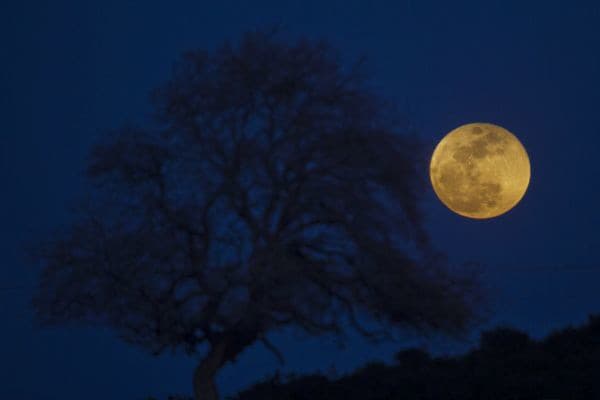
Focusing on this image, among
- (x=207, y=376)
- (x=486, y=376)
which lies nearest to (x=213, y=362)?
(x=207, y=376)

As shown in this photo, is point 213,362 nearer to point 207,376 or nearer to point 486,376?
point 207,376

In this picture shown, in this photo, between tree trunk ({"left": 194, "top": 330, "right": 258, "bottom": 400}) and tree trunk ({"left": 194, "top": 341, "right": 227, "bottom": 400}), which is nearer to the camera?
tree trunk ({"left": 194, "top": 330, "right": 258, "bottom": 400})

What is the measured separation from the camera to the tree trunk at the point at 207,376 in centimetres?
1505

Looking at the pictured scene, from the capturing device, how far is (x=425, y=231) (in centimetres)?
1550

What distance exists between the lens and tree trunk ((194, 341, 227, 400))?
15055 mm

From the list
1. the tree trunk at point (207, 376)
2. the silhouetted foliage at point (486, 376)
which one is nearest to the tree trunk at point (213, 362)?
the tree trunk at point (207, 376)

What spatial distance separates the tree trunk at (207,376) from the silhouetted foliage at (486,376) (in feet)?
13.2

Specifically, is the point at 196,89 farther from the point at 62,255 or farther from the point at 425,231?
the point at 425,231

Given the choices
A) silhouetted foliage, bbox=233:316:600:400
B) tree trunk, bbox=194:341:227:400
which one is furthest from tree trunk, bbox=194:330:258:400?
silhouetted foliage, bbox=233:316:600:400

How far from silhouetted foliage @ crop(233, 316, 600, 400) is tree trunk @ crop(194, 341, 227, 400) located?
4.02 metres

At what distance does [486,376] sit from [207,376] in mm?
5826

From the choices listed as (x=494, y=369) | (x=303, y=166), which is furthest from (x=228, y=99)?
(x=494, y=369)

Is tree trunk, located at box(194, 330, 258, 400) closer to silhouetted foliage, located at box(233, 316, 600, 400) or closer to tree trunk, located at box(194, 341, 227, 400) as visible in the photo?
tree trunk, located at box(194, 341, 227, 400)

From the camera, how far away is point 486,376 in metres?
17.4
